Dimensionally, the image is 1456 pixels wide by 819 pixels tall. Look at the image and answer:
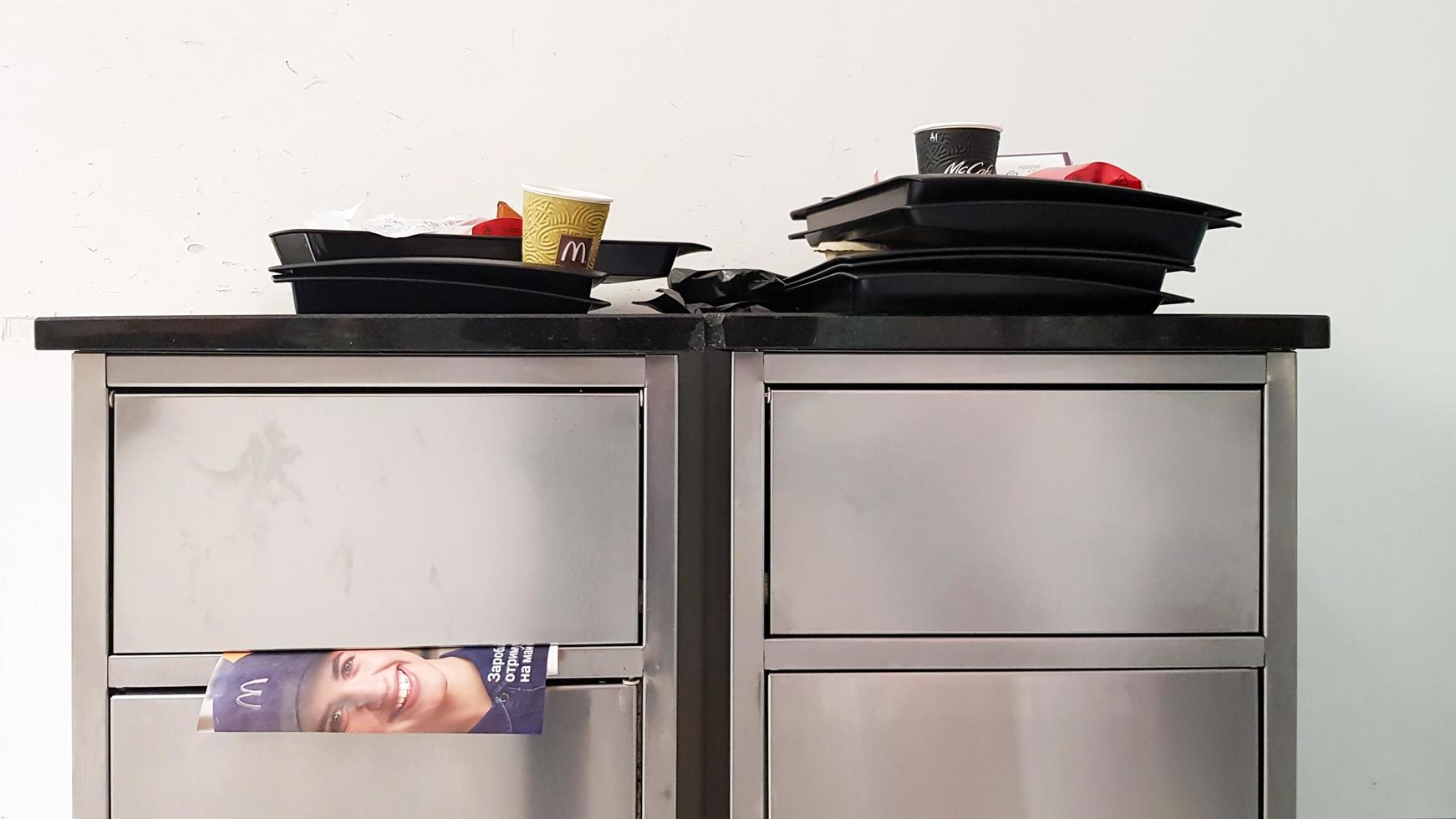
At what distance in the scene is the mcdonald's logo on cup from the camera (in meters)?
0.87

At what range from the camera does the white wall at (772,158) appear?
4.02 feet

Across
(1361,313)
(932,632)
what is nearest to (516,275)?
(932,632)

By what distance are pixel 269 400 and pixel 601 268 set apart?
398 mm

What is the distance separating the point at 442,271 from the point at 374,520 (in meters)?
0.23

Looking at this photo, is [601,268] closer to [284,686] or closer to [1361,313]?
[284,686]

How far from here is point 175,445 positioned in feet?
2.55

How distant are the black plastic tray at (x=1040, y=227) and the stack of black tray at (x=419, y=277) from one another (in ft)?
0.96

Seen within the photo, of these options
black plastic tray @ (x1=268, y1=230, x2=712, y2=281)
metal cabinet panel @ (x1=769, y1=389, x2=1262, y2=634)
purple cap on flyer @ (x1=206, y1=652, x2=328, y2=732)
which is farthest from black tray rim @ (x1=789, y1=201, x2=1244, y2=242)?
purple cap on flyer @ (x1=206, y1=652, x2=328, y2=732)

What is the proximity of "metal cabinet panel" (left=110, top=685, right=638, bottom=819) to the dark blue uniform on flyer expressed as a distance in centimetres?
2

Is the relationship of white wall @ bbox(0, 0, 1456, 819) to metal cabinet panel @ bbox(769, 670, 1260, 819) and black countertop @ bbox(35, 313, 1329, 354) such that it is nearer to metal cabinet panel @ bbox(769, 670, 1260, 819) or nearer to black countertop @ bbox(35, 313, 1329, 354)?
black countertop @ bbox(35, 313, 1329, 354)

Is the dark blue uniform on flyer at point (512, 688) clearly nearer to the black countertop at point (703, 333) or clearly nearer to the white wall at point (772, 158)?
the black countertop at point (703, 333)

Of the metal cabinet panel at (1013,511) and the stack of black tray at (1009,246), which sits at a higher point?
the stack of black tray at (1009,246)

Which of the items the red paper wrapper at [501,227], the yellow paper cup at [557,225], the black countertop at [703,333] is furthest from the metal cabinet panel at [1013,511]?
the red paper wrapper at [501,227]

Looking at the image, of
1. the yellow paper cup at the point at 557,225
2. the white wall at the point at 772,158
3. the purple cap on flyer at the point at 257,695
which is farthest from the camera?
the white wall at the point at 772,158
